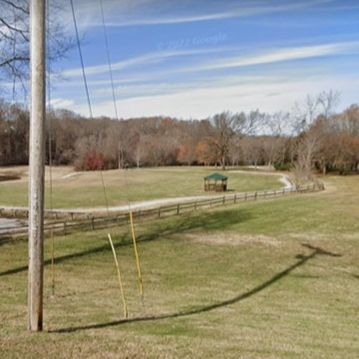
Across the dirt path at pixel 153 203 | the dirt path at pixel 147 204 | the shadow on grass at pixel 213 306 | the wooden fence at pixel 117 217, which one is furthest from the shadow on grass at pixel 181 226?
the dirt path at pixel 153 203

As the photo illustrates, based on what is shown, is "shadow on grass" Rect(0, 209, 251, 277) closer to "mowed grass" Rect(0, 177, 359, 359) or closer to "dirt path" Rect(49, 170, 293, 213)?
"mowed grass" Rect(0, 177, 359, 359)

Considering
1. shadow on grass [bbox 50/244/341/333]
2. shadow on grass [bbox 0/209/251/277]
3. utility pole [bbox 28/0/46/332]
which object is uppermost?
utility pole [bbox 28/0/46/332]

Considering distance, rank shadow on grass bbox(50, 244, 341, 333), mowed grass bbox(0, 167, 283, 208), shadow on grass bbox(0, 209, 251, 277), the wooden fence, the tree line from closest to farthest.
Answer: shadow on grass bbox(50, 244, 341, 333) < shadow on grass bbox(0, 209, 251, 277) < the wooden fence < mowed grass bbox(0, 167, 283, 208) < the tree line

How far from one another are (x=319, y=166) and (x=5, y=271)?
77.6 m

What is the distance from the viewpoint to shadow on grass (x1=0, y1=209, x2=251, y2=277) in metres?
18.4

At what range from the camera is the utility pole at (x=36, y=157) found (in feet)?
20.5

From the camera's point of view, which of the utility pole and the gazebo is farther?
the gazebo

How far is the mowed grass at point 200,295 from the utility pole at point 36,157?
56 cm

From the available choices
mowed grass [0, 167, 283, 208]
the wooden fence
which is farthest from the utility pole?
mowed grass [0, 167, 283, 208]

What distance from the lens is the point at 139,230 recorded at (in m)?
25.6

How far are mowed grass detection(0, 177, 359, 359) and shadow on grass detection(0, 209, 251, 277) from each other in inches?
4.3

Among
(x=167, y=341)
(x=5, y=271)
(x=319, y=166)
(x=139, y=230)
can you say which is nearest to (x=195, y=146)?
(x=319, y=166)

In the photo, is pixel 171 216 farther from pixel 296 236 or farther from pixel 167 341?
pixel 167 341

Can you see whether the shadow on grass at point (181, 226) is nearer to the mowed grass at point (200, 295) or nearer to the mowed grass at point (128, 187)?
the mowed grass at point (200, 295)
